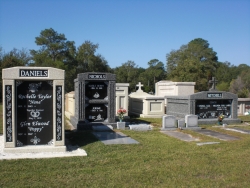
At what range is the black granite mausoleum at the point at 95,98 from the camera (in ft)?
43.8

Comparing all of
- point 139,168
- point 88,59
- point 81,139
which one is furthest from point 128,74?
point 139,168

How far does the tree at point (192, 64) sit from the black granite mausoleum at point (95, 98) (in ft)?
79.2

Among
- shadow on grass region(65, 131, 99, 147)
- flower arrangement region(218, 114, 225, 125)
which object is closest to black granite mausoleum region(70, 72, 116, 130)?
shadow on grass region(65, 131, 99, 147)

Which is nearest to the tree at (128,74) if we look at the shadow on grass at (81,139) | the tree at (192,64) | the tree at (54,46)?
the tree at (192,64)

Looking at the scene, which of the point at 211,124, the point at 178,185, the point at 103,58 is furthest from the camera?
the point at 103,58

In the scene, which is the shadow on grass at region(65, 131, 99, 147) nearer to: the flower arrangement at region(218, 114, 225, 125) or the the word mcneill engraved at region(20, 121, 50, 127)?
the the word mcneill engraved at region(20, 121, 50, 127)

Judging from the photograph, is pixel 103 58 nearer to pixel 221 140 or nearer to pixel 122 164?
pixel 221 140

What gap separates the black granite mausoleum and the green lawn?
4723mm

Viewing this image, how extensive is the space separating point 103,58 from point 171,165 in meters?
34.7

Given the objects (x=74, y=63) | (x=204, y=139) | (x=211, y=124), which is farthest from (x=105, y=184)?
(x=74, y=63)

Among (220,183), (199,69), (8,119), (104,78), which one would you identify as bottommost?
(220,183)

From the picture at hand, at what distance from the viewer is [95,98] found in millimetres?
13656

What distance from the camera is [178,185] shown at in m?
5.42

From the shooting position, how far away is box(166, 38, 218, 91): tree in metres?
37.2
